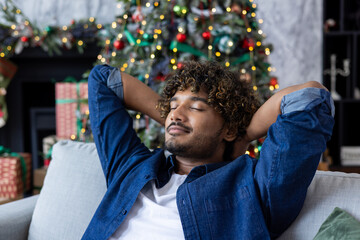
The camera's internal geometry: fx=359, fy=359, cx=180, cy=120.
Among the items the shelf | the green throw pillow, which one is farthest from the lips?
the shelf

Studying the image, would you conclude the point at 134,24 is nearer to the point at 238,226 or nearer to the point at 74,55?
the point at 74,55

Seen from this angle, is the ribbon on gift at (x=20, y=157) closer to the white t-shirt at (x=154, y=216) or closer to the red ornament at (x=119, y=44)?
the red ornament at (x=119, y=44)

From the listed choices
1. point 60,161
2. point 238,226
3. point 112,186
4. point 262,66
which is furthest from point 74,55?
point 238,226

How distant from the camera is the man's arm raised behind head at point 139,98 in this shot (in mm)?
1380

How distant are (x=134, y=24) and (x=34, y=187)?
1.51 m

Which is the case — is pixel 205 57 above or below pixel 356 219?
above

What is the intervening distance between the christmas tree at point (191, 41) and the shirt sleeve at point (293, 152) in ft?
4.08

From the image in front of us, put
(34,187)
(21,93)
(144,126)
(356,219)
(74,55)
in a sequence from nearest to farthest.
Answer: (356,219) < (144,126) < (34,187) < (74,55) < (21,93)

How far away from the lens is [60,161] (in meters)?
1.41

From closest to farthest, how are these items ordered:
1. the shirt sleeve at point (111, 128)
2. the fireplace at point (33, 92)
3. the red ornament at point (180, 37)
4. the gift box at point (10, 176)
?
the shirt sleeve at point (111, 128)
the red ornament at point (180, 37)
the gift box at point (10, 176)
the fireplace at point (33, 92)

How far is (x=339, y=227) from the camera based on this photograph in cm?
92

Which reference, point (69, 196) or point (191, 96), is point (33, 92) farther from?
point (191, 96)

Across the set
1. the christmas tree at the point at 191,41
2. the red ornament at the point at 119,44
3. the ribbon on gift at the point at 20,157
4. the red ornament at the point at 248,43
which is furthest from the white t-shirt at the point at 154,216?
the ribbon on gift at the point at 20,157

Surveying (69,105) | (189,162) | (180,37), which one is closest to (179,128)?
(189,162)
